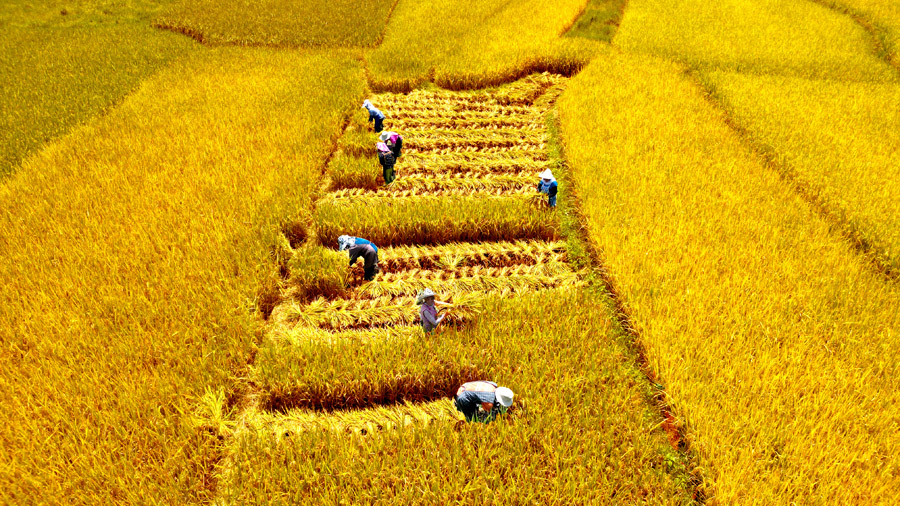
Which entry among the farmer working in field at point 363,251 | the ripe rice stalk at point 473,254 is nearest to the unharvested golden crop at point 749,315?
the ripe rice stalk at point 473,254

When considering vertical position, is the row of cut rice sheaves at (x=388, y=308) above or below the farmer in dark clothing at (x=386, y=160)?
below

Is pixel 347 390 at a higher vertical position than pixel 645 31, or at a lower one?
lower

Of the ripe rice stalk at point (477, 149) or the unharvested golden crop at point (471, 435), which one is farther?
the ripe rice stalk at point (477, 149)

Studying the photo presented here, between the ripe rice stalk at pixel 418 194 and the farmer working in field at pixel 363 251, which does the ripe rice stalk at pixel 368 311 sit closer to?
the farmer working in field at pixel 363 251

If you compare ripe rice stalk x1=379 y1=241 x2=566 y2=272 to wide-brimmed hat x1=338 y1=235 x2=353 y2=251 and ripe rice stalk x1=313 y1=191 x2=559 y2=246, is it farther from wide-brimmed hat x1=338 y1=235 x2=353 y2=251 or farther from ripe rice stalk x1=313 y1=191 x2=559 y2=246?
wide-brimmed hat x1=338 y1=235 x2=353 y2=251

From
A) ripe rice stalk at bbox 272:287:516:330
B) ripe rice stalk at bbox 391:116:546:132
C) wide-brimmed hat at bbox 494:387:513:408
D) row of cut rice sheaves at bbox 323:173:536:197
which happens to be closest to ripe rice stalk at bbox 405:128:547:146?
ripe rice stalk at bbox 391:116:546:132

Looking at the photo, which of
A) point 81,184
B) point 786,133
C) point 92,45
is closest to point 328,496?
point 81,184

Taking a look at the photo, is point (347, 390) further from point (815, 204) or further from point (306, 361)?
point (815, 204)
